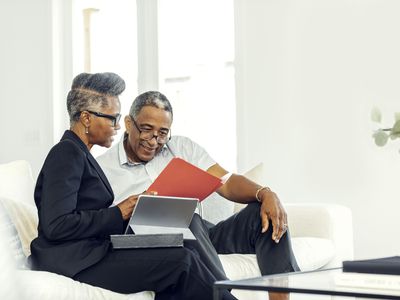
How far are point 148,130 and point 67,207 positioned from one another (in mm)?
854

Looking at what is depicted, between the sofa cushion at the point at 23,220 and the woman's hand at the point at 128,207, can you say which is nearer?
the woman's hand at the point at 128,207

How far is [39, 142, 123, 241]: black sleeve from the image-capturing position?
2.36m

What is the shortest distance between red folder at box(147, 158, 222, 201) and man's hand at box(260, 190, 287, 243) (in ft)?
0.85

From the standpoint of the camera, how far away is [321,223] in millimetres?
3461

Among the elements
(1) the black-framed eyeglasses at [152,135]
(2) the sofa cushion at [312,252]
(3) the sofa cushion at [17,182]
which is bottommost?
(2) the sofa cushion at [312,252]

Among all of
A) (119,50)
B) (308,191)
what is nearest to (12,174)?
(308,191)

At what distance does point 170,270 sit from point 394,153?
2262 millimetres

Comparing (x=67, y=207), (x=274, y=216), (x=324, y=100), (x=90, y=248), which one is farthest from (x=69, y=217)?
(x=324, y=100)

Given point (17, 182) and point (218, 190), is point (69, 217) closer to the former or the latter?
point (17, 182)

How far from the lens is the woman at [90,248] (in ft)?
7.80

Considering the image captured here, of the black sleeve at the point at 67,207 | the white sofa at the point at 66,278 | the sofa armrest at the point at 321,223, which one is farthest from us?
the sofa armrest at the point at 321,223

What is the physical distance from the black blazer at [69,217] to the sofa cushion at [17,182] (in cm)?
39

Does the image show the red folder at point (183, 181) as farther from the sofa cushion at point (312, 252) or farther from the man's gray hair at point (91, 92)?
the sofa cushion at point (312, 252)

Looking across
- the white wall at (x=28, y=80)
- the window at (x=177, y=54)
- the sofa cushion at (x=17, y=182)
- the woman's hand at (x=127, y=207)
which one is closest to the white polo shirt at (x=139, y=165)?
the sofa cushion at (x=17, y=182)
